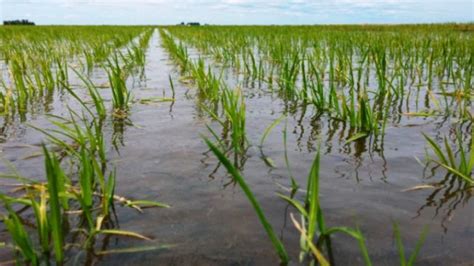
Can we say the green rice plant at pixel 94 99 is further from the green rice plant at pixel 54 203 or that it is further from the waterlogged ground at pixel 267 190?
the green rice plant at pixel 54 203

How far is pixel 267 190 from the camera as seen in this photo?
219 centimetres

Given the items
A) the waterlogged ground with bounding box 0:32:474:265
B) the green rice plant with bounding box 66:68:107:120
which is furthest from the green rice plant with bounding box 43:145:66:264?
the green rice plant with bounding box 66:68:107:120

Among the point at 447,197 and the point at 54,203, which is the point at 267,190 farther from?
the point at 54,203

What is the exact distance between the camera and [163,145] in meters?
3.01

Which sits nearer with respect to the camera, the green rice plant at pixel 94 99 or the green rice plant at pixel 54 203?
the green rice plant at pixel 54 203

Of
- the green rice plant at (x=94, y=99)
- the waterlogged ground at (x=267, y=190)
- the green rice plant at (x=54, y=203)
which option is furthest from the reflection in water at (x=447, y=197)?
the green rice plant at (x=94, y=99)

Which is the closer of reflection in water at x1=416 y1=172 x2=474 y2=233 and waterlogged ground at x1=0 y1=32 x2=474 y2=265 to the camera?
waterlogged ground at x1=0 y1=32 x2=474 y2=265

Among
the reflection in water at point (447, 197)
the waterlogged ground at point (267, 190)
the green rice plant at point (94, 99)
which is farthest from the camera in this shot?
the green rice plant at point (94, 99)

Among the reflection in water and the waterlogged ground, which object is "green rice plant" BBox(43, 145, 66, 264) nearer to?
the waterlogged ground

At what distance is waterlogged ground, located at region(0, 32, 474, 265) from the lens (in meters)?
1.63

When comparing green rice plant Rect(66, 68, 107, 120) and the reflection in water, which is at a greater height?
green rice plant Rect(66, 68, 107, 120)

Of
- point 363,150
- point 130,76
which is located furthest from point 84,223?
point 130,76

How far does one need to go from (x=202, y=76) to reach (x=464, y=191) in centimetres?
322

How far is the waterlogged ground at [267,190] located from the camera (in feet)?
5.36
